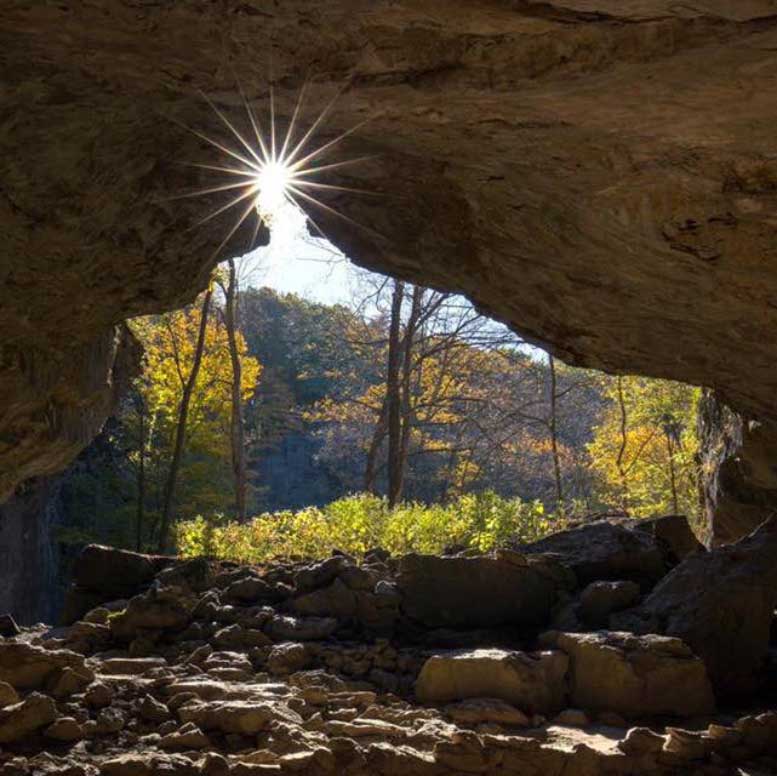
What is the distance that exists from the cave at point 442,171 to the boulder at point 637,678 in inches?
88.9

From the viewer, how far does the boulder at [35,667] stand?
556 cm

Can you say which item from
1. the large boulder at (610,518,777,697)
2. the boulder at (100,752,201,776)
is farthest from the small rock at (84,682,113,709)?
the large boulder at (610,518,777,697)

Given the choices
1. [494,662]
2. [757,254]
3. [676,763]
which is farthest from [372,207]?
[676,763]

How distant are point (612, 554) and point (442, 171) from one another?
4331 mm

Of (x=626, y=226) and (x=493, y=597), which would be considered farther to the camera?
(x=493, y=597)

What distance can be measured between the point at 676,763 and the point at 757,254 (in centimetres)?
294

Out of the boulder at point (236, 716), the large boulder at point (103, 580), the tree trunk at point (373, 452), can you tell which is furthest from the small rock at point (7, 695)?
the tree trunk at point (373, 452)

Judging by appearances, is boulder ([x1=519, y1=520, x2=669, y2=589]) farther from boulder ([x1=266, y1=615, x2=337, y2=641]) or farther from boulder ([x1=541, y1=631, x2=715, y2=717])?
boulder ([x1=266, y1=615, x2=337, y2=641])

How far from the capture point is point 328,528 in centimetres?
1459

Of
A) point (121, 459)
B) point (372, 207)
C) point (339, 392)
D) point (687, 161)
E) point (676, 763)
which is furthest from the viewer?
point (339, 392)

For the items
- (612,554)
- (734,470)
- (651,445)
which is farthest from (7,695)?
(651,445)

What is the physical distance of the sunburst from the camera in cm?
575

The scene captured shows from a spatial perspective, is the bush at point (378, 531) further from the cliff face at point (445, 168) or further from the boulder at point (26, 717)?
the boulder at point (26, 717)

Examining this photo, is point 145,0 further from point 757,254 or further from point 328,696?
point 328,696
